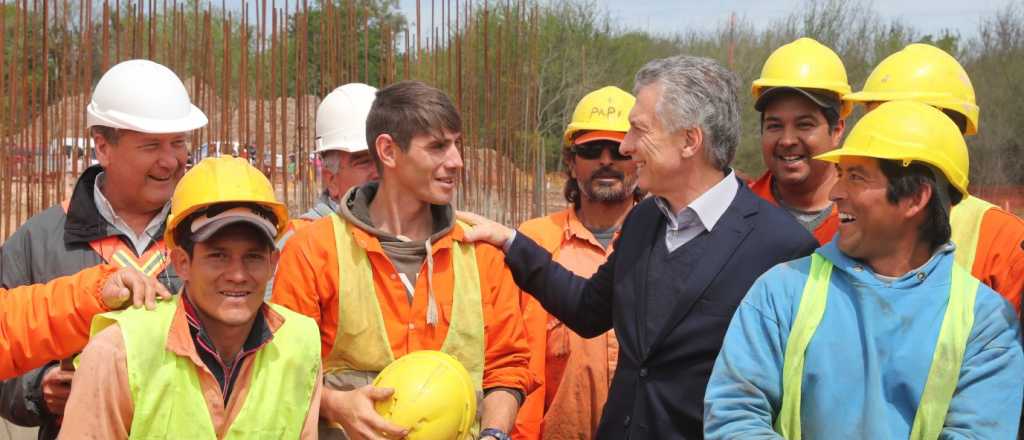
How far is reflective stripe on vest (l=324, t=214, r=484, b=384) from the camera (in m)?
3.79

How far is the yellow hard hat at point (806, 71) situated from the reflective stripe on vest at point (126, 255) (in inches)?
105

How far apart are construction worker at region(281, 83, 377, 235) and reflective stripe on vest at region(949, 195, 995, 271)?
9.74 ft

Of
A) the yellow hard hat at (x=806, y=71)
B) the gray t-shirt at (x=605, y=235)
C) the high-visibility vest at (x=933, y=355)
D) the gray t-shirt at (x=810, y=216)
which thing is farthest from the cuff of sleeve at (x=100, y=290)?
the yellow hard hat at (x=806, y=71)

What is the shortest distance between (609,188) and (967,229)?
1.86m

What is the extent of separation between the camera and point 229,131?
7.46 m

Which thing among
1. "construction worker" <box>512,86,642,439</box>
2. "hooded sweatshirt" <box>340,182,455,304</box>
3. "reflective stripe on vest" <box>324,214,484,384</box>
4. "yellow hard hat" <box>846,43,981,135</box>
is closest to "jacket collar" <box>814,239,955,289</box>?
"yellow hard hat" <box>846,43,981,135</box>

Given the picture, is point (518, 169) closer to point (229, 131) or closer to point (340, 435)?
point (229, 131)

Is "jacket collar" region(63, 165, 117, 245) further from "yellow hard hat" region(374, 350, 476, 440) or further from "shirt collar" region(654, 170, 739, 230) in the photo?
"shirt collar" region(654, 170, 739, 230)

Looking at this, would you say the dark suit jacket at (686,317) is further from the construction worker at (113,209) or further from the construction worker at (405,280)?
the construction worker at (113,209)

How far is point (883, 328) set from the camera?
2982 millimetres

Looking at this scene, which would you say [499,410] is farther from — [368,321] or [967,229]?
[967,229]

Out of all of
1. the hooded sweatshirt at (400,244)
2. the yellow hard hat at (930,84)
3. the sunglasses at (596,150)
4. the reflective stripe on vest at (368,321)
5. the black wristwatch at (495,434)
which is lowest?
the black wristwatch at (495,434)

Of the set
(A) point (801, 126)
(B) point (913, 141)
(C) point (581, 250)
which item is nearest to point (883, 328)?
(B) point (913, 141)

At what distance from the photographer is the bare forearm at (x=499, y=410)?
3.87 metres
